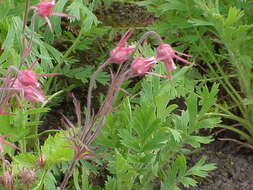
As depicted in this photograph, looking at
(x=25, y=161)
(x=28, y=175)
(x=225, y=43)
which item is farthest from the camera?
(x=225, y=43)

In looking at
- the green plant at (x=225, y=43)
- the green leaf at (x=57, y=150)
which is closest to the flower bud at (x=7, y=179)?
the green leaf at (x=57, y=150)

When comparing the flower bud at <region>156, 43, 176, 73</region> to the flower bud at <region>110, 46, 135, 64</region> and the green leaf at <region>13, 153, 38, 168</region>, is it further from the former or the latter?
the green leaf at <region>13, 153, 38, 168</region>

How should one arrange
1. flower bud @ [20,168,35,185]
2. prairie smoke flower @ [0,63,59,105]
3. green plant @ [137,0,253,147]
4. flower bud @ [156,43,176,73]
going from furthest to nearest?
green plant @ [137,0,253,147]
flower bud @ [20,168,35,185]
flower bud @ [156,43,176,73]
prairie smoke flower @ [0,63,59,105]

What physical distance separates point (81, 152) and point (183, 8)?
→ 1.07 meters

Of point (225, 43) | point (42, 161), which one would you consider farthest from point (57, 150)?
point (225, 43)

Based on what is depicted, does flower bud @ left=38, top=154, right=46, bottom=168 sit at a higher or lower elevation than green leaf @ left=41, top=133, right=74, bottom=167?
lower

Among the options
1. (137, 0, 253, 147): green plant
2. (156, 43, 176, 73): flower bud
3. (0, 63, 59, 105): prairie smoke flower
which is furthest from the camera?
(137, 0, 253, 147): green plant

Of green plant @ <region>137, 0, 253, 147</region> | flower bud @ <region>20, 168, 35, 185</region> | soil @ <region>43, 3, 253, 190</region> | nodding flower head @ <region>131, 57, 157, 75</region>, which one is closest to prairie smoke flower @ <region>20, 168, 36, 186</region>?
flower bud @ <region>20, 168, 35, 185</region>

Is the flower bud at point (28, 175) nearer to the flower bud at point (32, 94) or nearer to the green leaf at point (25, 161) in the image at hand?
the green leaf at point (25, 161)

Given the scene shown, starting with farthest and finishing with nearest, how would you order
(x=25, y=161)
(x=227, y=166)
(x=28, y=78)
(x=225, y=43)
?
1. (x=227, y=166)
2. (x=225, y=43)
3. (x=25, y=161)
4. (x=28, y=78)

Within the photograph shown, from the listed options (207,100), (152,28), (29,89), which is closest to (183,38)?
(152,28)

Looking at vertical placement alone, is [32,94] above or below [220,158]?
above

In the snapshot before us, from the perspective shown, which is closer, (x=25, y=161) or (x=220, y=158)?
(x=25, y=161)

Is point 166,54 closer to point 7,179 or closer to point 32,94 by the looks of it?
point 32,94
